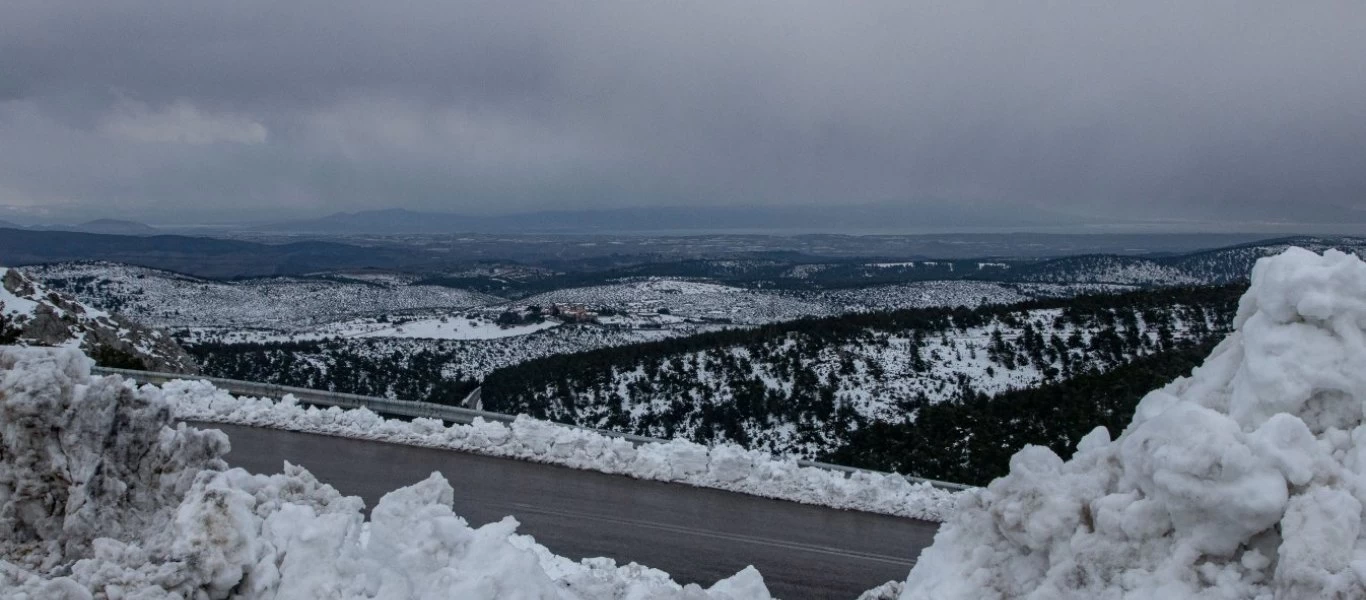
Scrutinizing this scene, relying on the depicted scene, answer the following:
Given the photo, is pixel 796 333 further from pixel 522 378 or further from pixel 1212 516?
pixel 1212 516

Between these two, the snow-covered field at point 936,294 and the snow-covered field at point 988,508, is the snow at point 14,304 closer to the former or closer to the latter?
the snow-covered field at point 988,508

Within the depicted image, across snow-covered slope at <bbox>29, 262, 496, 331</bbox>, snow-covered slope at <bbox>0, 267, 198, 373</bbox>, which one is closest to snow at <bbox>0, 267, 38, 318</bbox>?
snow-covered slope at <bbox>0, 267, 198, 373</bbox>

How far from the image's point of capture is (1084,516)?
476 cm

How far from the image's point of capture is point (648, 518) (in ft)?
35.4

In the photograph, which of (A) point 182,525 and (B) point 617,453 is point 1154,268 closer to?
(B) point 617,453

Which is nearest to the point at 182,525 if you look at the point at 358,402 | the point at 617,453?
the point at 617,453

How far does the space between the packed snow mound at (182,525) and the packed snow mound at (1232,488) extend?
245 cm

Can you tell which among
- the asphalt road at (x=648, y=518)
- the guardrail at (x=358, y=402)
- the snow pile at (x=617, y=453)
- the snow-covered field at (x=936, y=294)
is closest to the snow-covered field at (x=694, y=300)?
the snow-covered field at (x=936, y=294)

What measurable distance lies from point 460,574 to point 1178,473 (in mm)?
4562

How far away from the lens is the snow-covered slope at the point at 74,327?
24641 mm

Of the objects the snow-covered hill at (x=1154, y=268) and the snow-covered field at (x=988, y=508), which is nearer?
the snow-covered field at (x=988, y=508)

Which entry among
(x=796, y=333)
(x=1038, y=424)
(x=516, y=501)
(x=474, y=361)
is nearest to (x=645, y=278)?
(x=474, y=361)

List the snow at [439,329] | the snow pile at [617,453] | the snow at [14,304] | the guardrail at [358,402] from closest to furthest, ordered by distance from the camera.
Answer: the snow pile at [617,453]
the guardrail at [358,402]
the snow at [14,304]
the snow at [439,329]

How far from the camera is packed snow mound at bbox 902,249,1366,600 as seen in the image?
401 cm
